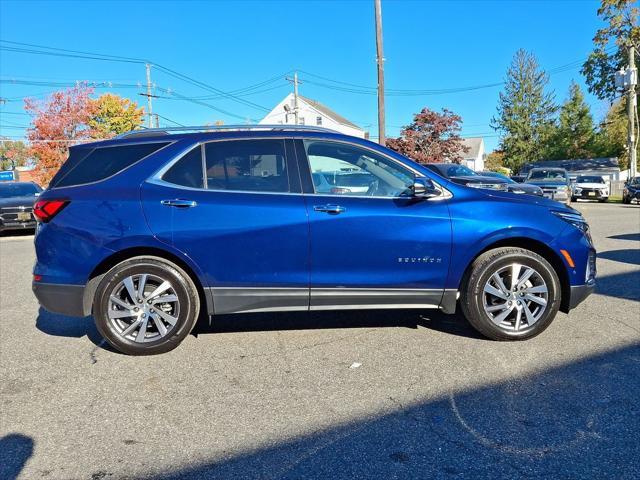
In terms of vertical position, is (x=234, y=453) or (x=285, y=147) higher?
(x=285, y=147)

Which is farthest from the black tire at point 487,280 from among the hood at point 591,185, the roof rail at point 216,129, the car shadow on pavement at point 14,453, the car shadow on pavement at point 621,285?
the hood at point 591,185

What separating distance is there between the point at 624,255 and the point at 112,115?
49.7 metres

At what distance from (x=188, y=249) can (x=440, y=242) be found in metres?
2.05

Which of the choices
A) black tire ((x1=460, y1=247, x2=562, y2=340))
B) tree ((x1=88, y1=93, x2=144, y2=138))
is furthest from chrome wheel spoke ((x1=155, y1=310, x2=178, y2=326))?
tree ((x1=88, y1=93, x2=144, y2=138))

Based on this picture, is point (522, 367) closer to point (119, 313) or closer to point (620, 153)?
point (119, 313)

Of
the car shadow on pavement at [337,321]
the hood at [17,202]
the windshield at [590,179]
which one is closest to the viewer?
the car shadow on pavement at [337,321]

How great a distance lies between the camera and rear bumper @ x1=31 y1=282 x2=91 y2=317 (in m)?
3.98

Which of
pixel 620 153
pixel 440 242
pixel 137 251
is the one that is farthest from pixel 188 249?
pixel 620 153

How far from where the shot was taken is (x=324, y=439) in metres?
2.80

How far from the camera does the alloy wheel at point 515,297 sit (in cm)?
417

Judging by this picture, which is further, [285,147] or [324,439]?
[285,147]

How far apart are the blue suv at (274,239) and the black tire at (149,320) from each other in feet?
0.04

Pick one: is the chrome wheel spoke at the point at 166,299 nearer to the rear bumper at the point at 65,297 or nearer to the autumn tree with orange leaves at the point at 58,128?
the rear bumper at the point at 65,297

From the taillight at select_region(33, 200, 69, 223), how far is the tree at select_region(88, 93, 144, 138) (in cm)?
4681
